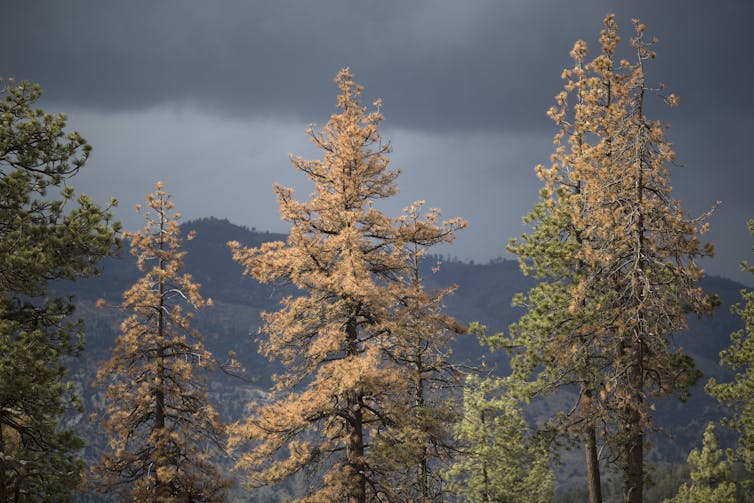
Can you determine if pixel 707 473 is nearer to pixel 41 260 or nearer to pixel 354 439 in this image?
pixel 354 439

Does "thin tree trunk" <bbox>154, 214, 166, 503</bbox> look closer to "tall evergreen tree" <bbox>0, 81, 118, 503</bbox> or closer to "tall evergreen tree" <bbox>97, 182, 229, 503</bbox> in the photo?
"tall evergreen tree" <bbox>97, 182, 229, 503</bbox>

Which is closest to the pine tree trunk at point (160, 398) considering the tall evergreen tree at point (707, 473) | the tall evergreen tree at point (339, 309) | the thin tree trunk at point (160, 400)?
the thin tree trunk at point (160, 400)

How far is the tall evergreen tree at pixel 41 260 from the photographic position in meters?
13.5

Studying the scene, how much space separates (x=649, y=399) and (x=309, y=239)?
28.3 ft

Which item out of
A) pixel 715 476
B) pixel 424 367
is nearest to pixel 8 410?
pixel 424 367

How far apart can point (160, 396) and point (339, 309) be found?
6781 millimetres

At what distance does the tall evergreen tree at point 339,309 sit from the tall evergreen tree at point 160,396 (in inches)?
130

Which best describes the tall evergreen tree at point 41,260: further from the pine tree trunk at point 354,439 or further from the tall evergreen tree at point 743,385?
the tall evergreen tree at point 743,385

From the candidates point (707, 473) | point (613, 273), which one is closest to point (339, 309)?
point (613, 273)

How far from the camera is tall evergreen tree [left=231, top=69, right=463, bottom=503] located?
56.0 ft

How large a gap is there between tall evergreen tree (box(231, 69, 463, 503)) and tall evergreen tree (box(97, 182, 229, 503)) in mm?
3292

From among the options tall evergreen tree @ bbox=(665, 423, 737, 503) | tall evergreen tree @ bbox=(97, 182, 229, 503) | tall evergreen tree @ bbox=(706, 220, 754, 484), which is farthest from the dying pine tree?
tall evergreen tree @ bbox=(665, 423, 737, 503)

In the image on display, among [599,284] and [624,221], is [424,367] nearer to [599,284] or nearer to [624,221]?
[599,284]

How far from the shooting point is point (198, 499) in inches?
838
